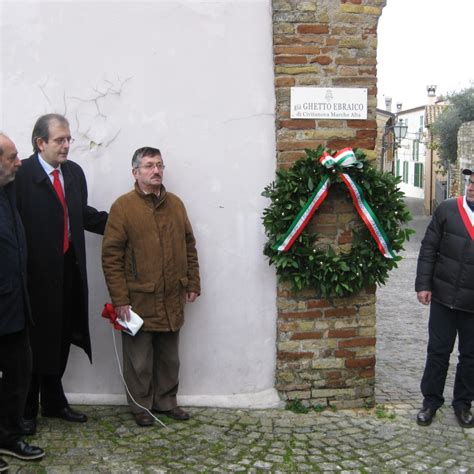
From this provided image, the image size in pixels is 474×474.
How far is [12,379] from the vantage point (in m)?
3.91

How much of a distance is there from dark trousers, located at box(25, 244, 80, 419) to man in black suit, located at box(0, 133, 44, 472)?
49 cm

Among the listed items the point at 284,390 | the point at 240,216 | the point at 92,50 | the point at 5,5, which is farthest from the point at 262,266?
the point at 5,5

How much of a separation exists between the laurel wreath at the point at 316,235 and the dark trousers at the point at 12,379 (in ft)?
5.86

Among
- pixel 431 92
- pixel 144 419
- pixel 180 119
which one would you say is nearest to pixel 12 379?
pixel 144 419

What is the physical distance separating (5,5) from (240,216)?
2.21 m

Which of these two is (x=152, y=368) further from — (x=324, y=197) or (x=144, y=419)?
(x=324, y=197)

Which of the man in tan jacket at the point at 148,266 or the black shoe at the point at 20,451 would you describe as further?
the man in tan jacket at the point at 148,266

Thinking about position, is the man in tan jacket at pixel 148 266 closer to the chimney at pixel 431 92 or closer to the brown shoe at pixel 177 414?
the brown shoe at pixel 177 414

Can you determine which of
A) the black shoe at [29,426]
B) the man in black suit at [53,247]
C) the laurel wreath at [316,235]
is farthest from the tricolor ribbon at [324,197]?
the black shoe at [29,426]

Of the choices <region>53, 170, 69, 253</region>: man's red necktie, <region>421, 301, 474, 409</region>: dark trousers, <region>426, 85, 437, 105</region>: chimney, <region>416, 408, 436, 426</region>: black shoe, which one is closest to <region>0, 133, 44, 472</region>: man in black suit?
<region>53, 170, 69, 253</region>: man's red necktie

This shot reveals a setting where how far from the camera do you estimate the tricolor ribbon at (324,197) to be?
464 cm

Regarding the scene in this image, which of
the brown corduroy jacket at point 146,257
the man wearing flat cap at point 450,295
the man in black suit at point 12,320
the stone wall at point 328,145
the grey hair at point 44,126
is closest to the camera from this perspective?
the man in black suit at point 12,320

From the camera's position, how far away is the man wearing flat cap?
15.2 feet

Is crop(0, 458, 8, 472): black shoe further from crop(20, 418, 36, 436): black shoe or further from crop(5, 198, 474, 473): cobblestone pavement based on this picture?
crop(20, 418, 36, 436): black shoe
